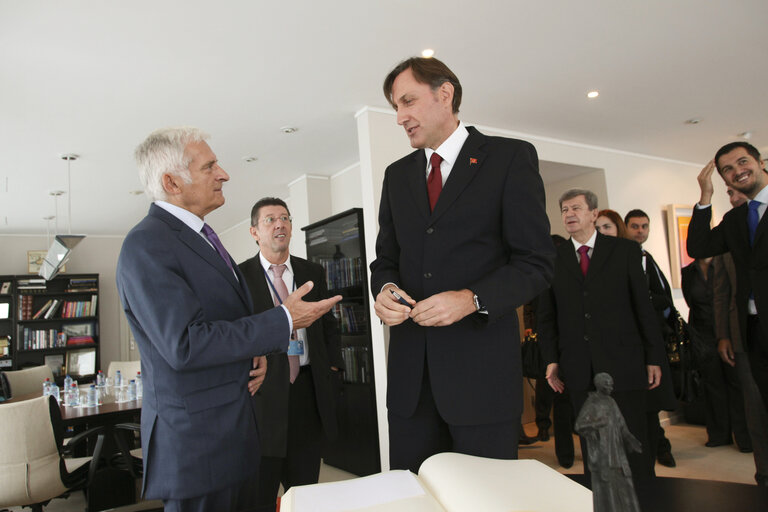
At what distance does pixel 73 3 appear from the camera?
2.51 m

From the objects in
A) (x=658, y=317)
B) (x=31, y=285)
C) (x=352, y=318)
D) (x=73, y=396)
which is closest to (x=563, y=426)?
(x=658, y=317)

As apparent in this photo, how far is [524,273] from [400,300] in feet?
1.01

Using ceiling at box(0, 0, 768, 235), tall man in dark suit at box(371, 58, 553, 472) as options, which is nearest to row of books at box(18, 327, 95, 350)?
ceiling at box(0, 0, 768, 235)

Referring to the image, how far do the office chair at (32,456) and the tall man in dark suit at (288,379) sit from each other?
1.43 metres

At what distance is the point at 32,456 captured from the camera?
107 inches

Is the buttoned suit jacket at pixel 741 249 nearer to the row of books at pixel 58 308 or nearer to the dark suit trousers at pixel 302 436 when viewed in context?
the dark suit trousers at pixel 302 436

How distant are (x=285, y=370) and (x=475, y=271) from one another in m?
1.21

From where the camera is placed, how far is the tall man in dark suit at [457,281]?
1.18 m

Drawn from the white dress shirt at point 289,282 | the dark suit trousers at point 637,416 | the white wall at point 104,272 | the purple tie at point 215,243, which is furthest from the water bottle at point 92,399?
the white wall at point 104,272

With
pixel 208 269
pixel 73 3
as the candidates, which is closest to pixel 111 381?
pixel 73 3

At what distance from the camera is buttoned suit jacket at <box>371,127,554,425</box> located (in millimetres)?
1192

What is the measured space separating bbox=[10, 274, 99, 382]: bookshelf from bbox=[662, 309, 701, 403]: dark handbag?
8.60 metres

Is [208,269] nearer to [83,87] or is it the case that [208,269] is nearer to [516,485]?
[516,485]

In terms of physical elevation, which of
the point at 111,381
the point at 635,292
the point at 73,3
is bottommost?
the point at 111,381
